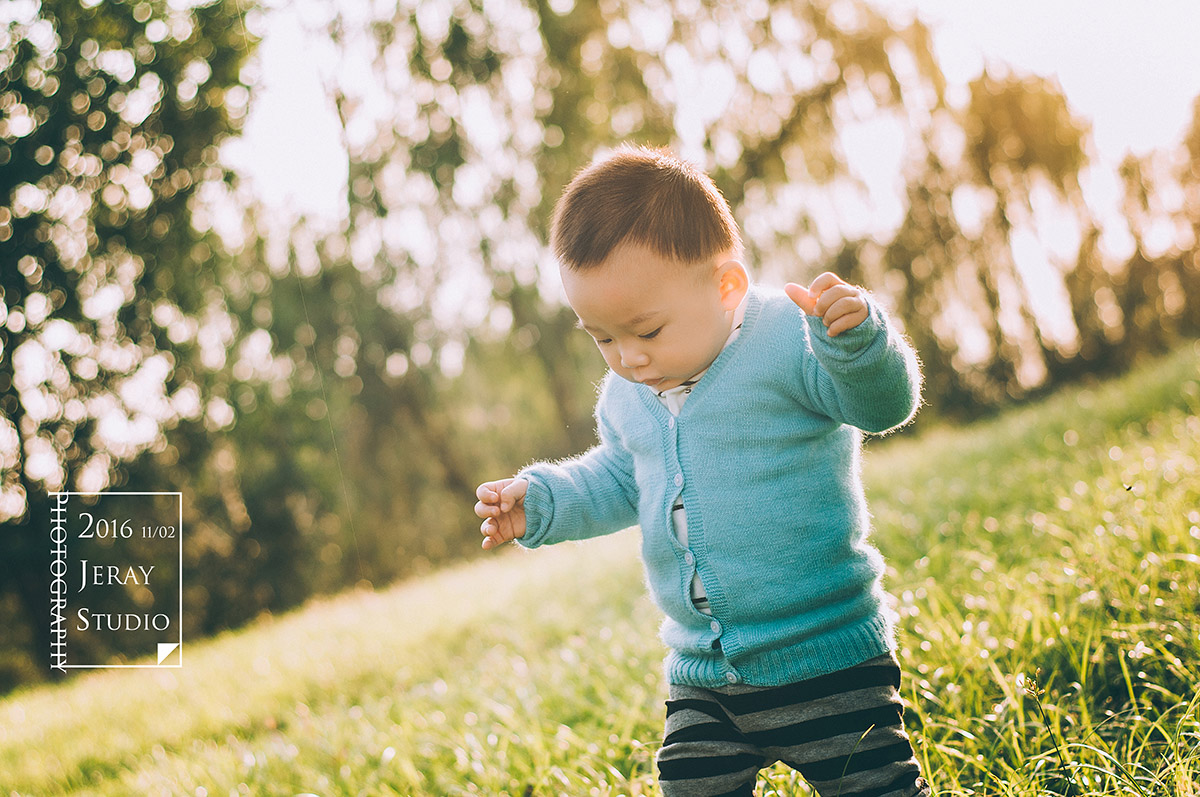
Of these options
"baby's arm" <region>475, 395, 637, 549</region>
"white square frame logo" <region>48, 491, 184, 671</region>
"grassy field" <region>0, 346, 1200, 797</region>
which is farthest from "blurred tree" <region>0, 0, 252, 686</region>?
"baby's arm" <region>475, 395, 637, 549</region>

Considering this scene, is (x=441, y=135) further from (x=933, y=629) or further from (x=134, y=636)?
(x=933, y=629)

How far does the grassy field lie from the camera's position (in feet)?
6.85

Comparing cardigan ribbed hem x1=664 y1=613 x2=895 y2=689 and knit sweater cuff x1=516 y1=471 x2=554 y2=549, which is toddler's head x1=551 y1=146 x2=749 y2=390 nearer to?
knit sweater cuff x1=516 y1=471 x2=554 y2=549

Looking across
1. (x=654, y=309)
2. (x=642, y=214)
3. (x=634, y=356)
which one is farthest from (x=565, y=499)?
(x=642, y=214)

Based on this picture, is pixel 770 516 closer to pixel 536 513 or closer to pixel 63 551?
pixel 536 513

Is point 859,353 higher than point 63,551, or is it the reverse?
point 859,353

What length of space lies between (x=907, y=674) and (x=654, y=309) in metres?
1.33

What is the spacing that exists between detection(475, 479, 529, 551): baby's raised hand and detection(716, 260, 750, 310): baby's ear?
611 mm

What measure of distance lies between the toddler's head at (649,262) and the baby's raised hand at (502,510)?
37cm

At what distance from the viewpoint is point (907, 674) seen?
7.62 feet

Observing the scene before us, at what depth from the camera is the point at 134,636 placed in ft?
48.6

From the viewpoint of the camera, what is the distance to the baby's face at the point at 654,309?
1668 millimetres

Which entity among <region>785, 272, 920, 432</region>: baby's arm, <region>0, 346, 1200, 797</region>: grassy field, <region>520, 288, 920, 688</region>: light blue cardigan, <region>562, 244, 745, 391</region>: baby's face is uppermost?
<region>562, 244, 745, 391</region>: baby's face

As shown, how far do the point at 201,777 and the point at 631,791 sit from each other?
1.85 metres
